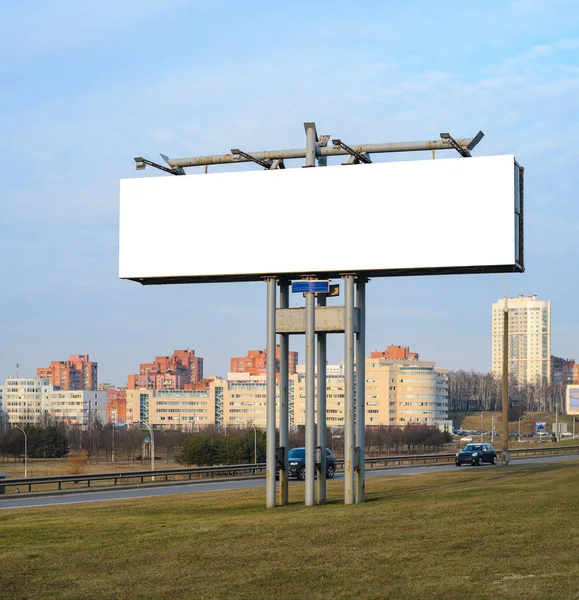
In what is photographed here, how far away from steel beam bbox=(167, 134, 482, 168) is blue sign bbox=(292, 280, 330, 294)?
2.94 meters

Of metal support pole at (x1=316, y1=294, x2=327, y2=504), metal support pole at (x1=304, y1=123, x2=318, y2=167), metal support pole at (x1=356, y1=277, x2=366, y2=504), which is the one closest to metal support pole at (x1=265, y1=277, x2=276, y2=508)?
metal support pole at (x1=316, y1=294, x2=327, y2=504)

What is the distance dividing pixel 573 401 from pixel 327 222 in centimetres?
12601

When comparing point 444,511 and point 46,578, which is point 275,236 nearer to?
point 444,511

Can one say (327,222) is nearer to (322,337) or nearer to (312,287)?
(312,287)

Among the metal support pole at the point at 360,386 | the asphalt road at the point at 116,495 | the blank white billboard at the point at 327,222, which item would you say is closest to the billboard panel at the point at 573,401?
the asphalt road at the point at 116,495

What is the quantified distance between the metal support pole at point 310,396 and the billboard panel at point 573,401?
124311 millimetres

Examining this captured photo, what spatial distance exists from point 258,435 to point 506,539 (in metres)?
66.3

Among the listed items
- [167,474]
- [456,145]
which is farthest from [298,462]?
[456,145]

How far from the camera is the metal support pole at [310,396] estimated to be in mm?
21922

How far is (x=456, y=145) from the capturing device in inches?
850

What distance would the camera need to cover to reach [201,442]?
83125 mm

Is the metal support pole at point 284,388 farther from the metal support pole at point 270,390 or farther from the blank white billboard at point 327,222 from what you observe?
the blank white billboard at point 327,222

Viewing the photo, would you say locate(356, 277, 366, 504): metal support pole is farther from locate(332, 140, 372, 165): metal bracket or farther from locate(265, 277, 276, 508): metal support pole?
locate(332, 140, 372, 165): metal bracket

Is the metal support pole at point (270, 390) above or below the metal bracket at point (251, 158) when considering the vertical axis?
below
